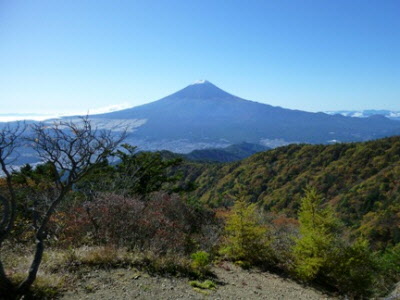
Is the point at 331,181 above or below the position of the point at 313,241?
below

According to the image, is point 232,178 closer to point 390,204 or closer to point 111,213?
point 390,204

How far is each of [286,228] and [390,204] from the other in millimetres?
14321

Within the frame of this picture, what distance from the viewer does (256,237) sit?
374 inches

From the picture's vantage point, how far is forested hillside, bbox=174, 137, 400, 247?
80.1 feet

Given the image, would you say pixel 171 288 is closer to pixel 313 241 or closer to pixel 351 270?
pixel 313 241

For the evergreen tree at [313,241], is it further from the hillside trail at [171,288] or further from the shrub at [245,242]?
the shrub at [245,242]

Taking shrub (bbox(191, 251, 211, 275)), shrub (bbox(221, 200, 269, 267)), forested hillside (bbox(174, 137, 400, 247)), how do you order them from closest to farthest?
shrub (bbox(191, 251, 211, 275)) → shrub (bbox(221, 200, 269, 267)) → forested hillside (bbox(174, 137, 400, 247))

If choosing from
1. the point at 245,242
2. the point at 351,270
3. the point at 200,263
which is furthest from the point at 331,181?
the point at 200,263

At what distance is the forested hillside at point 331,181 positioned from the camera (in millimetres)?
24423

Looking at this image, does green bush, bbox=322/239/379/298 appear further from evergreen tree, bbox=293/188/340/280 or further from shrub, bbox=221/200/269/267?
shrub, bbox=221/200/269/267

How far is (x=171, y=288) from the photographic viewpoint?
19.2 ft

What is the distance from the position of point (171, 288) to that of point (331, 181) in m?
33.6

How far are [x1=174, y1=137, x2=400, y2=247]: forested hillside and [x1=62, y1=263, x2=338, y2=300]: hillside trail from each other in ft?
33.4

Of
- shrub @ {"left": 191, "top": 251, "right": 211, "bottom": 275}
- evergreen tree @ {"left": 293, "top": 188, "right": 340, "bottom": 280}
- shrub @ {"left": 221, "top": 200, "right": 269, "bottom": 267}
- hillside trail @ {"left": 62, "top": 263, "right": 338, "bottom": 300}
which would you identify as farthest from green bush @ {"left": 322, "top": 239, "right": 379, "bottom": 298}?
shrub @ {"left": 191, "top": 251, "right": 211, "bottom": 275}
